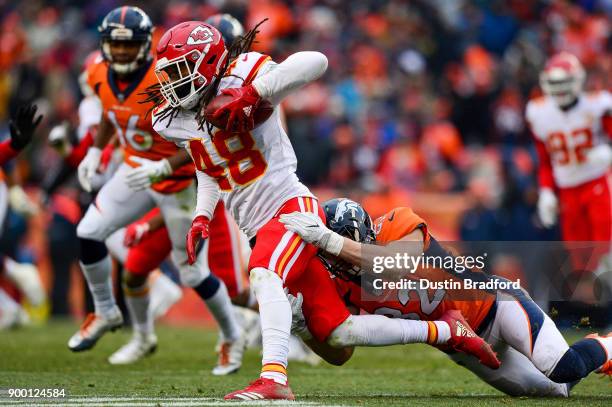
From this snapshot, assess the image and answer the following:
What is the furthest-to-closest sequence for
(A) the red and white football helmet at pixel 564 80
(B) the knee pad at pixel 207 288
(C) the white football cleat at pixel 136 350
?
(A) the red and white football helmet at pixel 564 80
(C) the white football cleat at pixel 136 350
(B) the knee pad at pixel 207 288

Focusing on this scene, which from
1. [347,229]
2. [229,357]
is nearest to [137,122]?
[229,357]

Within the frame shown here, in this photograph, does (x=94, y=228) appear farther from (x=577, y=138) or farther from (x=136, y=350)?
(x=577, y=138)

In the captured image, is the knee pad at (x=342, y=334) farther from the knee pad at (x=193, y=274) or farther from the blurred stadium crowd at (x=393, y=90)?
the blurred stadium crowd at (x=393, y=90)

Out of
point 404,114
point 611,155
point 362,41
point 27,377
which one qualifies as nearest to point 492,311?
point 27,377

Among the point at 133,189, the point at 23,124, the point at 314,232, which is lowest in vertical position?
the point at 133,189

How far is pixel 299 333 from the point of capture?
5.21m

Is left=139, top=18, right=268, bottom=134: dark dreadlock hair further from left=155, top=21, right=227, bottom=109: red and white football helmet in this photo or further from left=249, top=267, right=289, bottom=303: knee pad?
left=249, top=267, right=289, bottom=303: knee pad

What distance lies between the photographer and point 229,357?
22.8ft

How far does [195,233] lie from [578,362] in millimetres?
1850

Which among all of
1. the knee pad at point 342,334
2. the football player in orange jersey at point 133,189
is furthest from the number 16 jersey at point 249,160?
the football player in orange jersey at point 133,189

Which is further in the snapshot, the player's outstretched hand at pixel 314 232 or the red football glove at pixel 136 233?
the red football glove at pixel 136 233

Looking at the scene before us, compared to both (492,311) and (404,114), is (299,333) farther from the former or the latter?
(404,114)

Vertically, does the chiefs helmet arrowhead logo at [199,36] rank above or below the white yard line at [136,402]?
above

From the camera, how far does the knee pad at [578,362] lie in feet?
16.6
